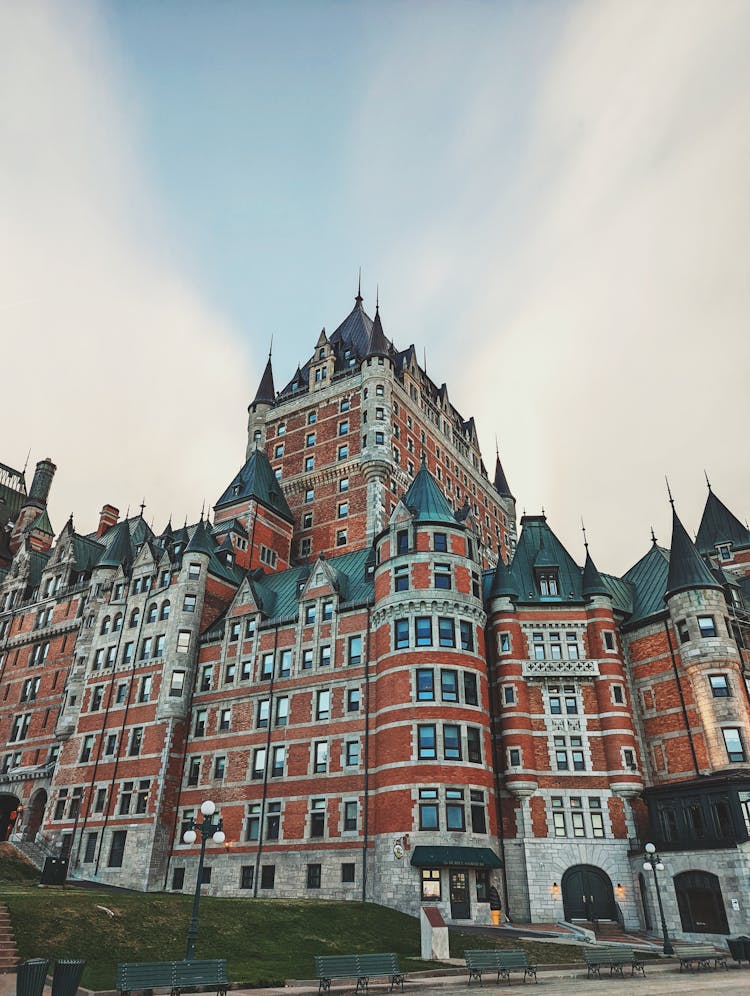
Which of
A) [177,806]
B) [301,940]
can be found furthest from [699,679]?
[177,806]

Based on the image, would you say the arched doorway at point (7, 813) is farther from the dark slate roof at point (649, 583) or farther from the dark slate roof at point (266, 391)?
the dark slate roof at point (649, 583)

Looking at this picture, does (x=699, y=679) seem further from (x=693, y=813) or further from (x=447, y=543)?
(x=447, y=543)

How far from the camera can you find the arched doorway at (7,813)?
202ft

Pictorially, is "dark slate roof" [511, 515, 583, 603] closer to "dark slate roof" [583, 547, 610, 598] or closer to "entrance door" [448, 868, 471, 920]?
"dark slate roof" [583, 547, 610, 598]

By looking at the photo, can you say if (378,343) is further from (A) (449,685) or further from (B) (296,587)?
(A) (449,685)

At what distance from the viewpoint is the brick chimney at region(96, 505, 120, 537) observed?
8450cm

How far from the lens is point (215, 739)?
50.7m

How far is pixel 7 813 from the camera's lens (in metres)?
62.8

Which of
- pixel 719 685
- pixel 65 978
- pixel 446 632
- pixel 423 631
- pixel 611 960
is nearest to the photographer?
pixel 65 978

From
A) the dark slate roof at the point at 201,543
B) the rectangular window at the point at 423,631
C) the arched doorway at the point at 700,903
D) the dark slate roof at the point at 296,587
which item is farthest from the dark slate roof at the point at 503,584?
the dark slate roof at the point at 201,543

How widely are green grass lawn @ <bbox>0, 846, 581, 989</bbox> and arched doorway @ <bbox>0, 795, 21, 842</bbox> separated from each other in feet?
107

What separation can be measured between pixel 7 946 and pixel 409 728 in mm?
22930

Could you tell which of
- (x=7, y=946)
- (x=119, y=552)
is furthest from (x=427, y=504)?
(x=7, y=946)

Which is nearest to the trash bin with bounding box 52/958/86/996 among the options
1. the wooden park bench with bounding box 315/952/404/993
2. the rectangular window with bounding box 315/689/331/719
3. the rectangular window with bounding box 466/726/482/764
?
the wooden park bench with bounding box 315/952/404/993
